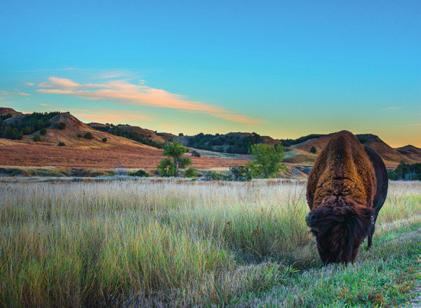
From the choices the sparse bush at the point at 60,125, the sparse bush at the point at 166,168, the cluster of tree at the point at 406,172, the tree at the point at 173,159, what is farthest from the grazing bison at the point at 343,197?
the sparse bush at the point at 60,125

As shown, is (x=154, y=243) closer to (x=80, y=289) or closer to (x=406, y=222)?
(x=80, y=289)

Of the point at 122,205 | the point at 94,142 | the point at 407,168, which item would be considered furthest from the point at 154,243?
the point at 94,142

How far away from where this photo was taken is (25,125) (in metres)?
98.9

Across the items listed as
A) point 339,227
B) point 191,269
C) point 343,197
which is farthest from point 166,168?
point 339,227

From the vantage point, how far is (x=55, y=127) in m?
99.5

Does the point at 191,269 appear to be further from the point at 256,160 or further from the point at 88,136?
the point at 88,136

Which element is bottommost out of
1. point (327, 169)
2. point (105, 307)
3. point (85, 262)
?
point (105, 307)

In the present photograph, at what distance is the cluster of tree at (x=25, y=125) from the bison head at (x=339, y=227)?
83585 mm

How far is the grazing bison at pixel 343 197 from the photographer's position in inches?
231

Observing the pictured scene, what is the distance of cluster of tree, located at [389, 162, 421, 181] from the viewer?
222 feet

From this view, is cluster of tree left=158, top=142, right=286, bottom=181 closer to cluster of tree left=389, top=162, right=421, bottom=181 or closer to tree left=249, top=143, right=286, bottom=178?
tree left=249, top=143, right=286, bottom=178

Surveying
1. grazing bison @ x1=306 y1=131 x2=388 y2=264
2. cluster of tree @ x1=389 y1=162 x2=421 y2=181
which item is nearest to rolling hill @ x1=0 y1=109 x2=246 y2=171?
cluster of tree @ x1=389 y1=162 x2=421 y2=181

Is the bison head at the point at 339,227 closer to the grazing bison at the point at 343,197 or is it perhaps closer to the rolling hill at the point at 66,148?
the grazing bison at the point at 343,197

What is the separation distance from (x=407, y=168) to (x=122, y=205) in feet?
231
